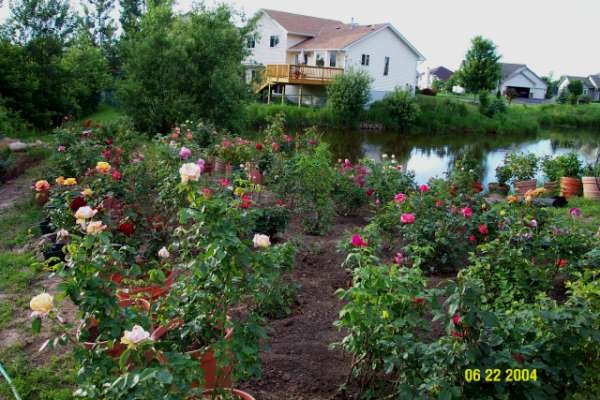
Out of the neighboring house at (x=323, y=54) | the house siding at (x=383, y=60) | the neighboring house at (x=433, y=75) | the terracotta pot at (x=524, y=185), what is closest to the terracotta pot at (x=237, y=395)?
the terracotta pot at (x=524, y=185)

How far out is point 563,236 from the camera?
13.7 feet

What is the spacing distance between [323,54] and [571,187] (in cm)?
2565

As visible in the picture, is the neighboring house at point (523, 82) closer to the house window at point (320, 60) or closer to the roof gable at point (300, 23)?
the roof gable at point (300, 23)

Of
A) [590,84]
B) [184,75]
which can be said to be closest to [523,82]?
[590,84]

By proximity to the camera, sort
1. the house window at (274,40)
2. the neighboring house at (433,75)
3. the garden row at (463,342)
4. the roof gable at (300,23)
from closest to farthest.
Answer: the garden row at (463,342), the roof gable at (300,23), the house window at (274,40), the neighboring house at (433,75)

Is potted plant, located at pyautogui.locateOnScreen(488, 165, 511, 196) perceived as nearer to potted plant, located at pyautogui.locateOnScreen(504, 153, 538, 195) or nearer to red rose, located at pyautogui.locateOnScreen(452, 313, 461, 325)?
potted plant, located at pyautogui.locateOnScreen(504, 153, 538, 195)

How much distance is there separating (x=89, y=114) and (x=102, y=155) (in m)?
17.2

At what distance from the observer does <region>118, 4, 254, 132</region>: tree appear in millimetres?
13766

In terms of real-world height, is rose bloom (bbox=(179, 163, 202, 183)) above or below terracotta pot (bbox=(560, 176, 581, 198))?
above

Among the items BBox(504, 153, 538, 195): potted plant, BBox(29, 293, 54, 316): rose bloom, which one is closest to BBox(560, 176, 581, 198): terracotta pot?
BBox(504, 153, 538, 195): potted plant

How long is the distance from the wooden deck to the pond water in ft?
19.4

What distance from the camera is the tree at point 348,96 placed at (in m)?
26.3

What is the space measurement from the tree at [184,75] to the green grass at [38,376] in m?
11.0

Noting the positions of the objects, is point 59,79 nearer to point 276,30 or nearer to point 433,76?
point 276,30
